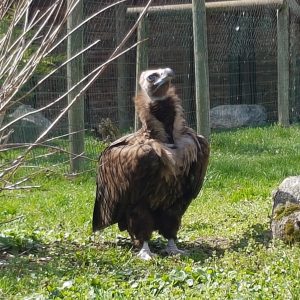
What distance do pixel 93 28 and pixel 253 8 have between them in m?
2.74

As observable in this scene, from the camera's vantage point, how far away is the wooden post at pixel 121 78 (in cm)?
1292

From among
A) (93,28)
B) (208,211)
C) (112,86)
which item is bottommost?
(208,211)

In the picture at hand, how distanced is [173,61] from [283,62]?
1.81 metres

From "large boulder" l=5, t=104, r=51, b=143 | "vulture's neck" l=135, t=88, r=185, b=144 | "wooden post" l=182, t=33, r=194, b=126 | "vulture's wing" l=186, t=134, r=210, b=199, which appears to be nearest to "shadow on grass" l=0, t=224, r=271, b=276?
"vulture's wing" l=186, t=134, r=210, b=199

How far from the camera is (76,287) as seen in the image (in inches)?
199

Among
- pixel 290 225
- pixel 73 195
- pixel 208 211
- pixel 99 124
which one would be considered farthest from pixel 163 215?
pixel 99 124

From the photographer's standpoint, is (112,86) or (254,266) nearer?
(254,266)

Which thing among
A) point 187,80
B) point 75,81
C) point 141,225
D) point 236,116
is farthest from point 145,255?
point 236,116

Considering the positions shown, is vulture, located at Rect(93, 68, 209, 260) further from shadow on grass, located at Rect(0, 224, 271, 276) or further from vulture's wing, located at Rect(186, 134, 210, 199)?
shadow on grass, located at Rect(0, 224, 271, 276)

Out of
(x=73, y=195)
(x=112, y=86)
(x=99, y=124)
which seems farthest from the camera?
(x=112, y=86)

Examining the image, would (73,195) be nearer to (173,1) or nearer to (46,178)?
(46,178)

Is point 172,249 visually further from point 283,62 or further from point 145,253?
point 283,62

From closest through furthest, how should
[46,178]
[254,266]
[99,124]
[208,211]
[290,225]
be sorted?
1. [254,266]
2. [290,225]
3. [208,211]
4. [46,178]
5. [99,124]

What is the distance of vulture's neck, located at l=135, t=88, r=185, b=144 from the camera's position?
645 centimetres
